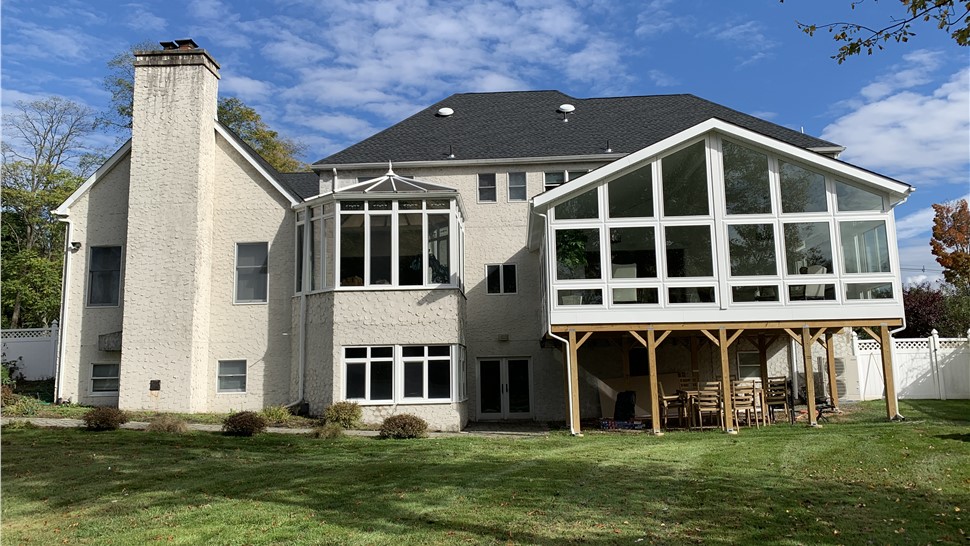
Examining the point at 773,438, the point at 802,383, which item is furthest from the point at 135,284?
the point at 802,383

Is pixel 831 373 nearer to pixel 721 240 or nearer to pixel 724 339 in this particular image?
pixel 724 339

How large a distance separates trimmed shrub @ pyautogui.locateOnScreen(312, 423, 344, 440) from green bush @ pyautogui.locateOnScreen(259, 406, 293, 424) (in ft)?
8.17

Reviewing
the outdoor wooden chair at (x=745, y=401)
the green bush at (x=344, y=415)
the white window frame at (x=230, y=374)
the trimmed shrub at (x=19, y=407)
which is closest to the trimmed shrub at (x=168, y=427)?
the green bush at (x=344, y=415)

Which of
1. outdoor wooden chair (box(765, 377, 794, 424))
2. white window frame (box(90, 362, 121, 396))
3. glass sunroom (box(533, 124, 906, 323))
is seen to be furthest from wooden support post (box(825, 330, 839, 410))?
white window frame (box(90, 362, 121, 396))

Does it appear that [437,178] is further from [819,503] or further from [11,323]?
[11,323]

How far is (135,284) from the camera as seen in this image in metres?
20.2

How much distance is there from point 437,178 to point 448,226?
13.3 ft

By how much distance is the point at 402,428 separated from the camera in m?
15.6

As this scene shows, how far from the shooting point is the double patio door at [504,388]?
21812 mm

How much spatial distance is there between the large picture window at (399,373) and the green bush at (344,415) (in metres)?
0.55

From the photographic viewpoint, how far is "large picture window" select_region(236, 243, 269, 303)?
2114cm

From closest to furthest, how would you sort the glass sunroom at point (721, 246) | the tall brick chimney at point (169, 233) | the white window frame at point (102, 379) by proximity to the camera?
the glass sunroom at point (721, 246)
the tall brick chimney at point (169, 233)
the white window frame at point (102, 379)

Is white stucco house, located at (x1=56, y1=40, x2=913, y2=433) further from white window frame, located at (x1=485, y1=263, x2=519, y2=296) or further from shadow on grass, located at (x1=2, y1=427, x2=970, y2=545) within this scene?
shadow on grass, located at (x1=2, y1=427, x2=970, y2=545)

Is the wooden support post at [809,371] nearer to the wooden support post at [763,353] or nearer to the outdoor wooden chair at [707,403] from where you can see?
the outdoor wooden chair at [707,403]
